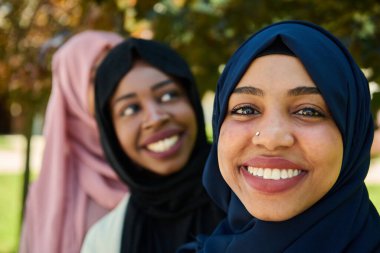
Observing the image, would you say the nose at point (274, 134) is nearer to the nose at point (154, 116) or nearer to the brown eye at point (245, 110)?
the brown eye at point (245, 110)

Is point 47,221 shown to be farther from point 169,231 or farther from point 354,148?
point 354,148

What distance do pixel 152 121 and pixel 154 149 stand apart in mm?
119

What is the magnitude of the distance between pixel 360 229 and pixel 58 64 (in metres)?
2.16

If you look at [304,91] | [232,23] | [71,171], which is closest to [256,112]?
[304,91]

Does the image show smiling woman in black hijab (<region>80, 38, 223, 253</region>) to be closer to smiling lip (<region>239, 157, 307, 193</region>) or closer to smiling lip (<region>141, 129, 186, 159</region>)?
smiling lip (<region>141, 129, 186, 159</region>)

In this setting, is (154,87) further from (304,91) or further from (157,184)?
(304,91)

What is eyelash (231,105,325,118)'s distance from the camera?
160 centimetres

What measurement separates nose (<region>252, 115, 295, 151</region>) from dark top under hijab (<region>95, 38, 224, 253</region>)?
943mm

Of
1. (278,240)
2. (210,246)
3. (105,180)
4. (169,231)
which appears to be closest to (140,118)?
(169,231)

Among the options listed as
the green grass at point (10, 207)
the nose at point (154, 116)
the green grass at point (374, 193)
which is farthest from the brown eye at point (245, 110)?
the green grass at point (374, 193)

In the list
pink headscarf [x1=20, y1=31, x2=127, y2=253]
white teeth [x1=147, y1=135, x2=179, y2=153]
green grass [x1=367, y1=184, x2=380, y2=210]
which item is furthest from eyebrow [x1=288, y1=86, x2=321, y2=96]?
green grass [x1=367, y1=184, x2=380, y2=210]

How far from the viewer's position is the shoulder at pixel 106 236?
243 cm

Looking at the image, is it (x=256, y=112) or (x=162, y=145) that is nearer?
(x=256, y=112)

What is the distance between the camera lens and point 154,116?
8.31ft
